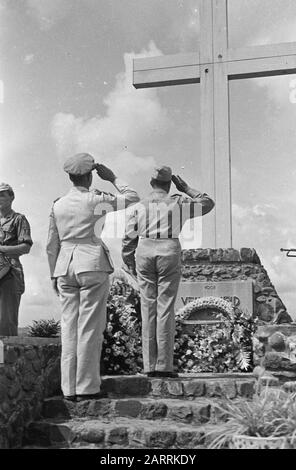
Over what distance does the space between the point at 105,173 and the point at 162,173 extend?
734mm

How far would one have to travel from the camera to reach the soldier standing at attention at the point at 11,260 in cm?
566

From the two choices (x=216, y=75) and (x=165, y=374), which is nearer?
(x=165, y=374)

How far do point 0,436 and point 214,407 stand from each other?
1.55 metres

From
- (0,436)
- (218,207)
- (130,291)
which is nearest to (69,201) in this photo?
(0,436)

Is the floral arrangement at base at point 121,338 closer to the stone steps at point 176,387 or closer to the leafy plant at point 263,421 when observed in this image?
the stone steps at point 176,387

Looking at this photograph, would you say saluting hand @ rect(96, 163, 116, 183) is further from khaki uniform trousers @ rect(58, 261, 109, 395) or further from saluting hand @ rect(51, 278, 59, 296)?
saluting hand @ rect(51, 278, 59, 296)

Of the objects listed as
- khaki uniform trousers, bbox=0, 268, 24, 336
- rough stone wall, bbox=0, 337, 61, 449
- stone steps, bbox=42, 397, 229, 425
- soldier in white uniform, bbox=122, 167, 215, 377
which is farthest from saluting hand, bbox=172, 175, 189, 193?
stone steps, bbox=42, 397, 229, 425

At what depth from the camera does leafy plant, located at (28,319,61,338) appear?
722 cm

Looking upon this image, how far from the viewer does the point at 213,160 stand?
851cm

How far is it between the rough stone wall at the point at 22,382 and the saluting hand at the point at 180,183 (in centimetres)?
175


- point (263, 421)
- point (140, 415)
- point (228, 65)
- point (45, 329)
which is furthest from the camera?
point (228, 65)

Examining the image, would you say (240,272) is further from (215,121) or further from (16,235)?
(16,235)

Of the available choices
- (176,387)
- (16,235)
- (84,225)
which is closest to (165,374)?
(176,387)

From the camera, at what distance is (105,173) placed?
526 centimetres
